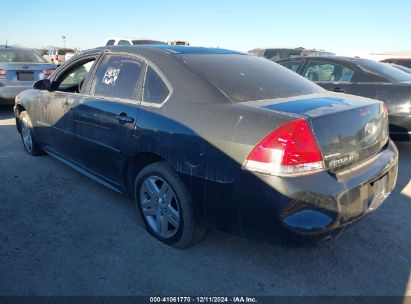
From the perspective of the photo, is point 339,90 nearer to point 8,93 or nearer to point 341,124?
point 341,124

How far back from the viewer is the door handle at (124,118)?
9.59 ft

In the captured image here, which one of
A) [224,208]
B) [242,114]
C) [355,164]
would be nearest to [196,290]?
[224,208]

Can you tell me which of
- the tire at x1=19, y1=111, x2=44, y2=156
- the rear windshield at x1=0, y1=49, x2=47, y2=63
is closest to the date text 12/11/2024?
the tire at x1=19, y1=111, x2=44, y2=156

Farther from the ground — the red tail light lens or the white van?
the white van

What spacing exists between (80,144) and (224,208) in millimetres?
2027

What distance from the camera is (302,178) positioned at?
2.11m

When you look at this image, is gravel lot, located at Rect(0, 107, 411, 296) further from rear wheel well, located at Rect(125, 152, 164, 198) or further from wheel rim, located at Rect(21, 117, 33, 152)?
wheel rim, located at Rect(21, 117, 33, 152)

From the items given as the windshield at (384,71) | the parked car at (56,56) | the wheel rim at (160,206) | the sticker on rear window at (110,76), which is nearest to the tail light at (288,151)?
the wheel rim at (160,206)

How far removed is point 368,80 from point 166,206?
4063mm

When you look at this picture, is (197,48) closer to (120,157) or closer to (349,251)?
(120,157)

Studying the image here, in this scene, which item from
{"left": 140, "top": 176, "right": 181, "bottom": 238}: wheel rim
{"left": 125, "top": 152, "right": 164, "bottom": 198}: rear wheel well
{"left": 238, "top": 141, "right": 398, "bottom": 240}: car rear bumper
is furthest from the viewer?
{"left": 125, "top": 152, "right": 164, "bottom": 198}: rear wheel well

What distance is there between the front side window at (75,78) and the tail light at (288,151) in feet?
7.87

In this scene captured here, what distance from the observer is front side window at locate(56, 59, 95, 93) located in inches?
152

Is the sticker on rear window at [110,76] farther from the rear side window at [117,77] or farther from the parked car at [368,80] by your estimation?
the parked car at [368,80]
